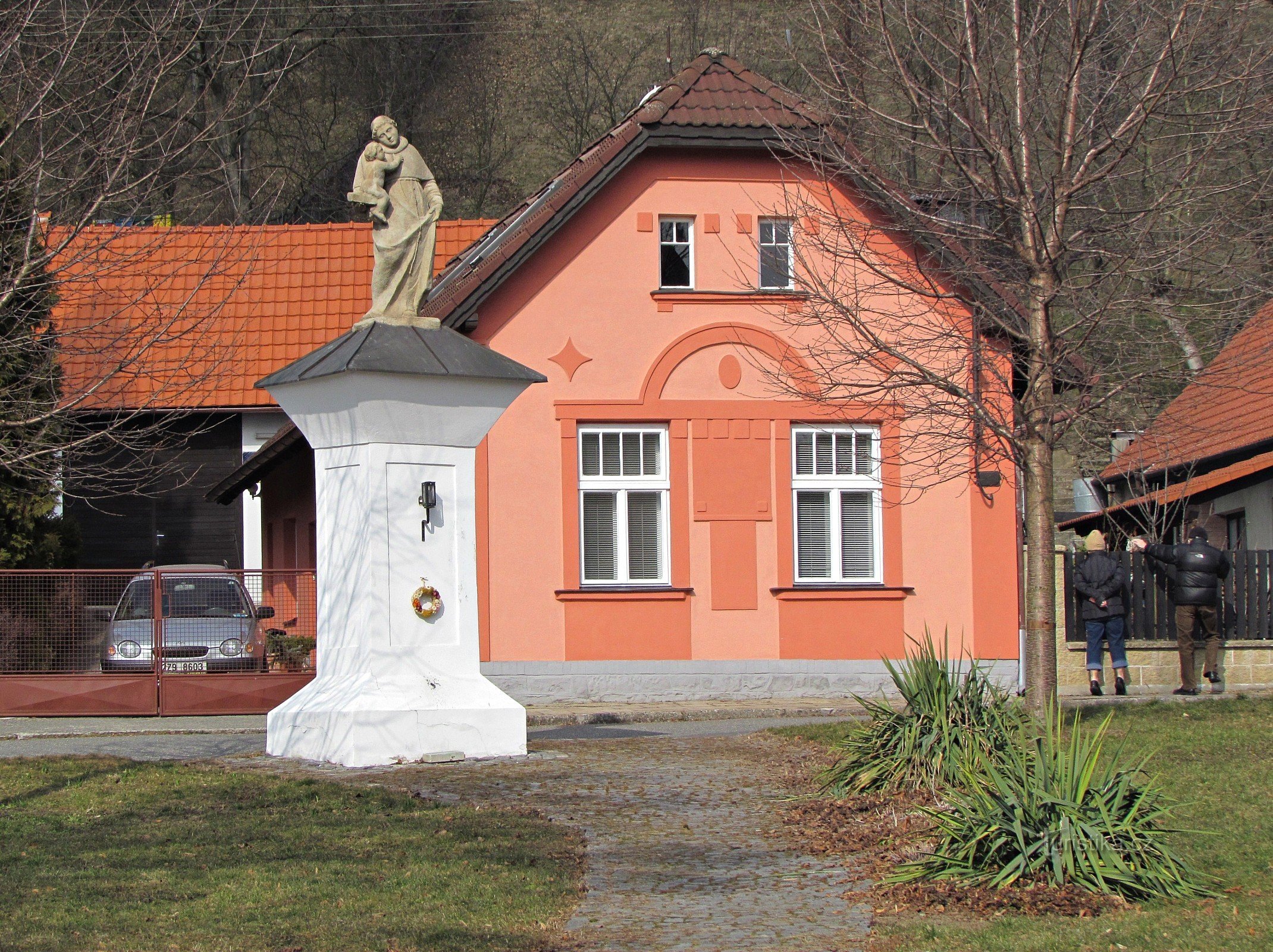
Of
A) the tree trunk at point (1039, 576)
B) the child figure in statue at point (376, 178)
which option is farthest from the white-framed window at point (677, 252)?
the tree trunk at point (1039, 576)

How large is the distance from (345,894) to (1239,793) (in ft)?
18.3

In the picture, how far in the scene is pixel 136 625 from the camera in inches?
659

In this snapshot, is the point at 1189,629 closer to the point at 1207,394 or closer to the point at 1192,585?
the point at 1192,585

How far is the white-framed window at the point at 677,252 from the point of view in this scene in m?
19.2

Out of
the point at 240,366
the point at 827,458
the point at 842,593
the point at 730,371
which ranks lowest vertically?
the point at 842,593

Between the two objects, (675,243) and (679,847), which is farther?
(675,243)

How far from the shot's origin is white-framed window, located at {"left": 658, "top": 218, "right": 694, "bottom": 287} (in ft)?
63.1

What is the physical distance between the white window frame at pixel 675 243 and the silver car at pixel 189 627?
20.4 feet

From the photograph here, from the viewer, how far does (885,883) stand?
24.5ft

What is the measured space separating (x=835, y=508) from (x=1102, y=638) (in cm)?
348

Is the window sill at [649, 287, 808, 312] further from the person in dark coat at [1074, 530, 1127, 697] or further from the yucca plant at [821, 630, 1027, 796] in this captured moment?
the yucca plant at [821, 630, 1027, 796]

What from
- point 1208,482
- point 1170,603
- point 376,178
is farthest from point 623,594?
point 1208,482

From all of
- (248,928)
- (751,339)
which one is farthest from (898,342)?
(751,339)

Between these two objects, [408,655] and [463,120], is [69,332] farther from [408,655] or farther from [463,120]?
[463,120]
